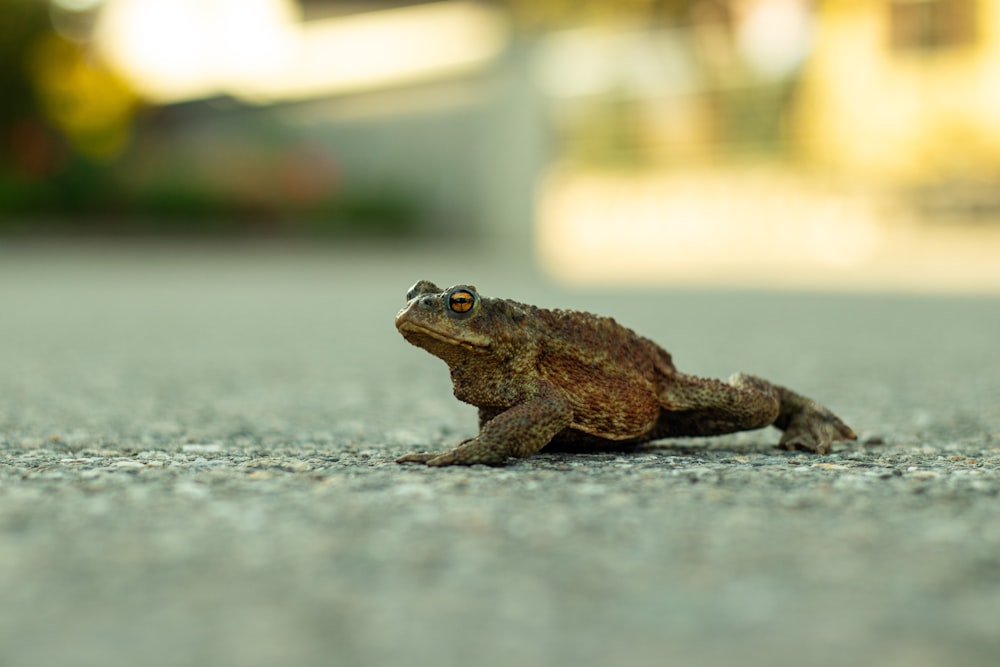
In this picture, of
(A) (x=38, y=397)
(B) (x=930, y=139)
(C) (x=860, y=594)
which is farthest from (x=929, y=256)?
(C) (x=860, y=594)

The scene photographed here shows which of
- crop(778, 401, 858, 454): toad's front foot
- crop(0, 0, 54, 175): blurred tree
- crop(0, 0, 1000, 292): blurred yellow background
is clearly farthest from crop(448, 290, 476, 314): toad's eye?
crop(0, 0, 54, 175): blurred tree

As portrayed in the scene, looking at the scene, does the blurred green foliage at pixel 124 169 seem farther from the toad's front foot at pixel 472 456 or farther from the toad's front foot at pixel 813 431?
the toad's front foot at pixel 472 456

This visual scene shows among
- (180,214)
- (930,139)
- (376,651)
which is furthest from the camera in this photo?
(930,139)

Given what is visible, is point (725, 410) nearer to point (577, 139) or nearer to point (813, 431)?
point (813, 431)

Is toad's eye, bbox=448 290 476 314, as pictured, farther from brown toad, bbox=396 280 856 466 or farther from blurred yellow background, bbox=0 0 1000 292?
blurred yellow background, bbox=0 0 1000 292

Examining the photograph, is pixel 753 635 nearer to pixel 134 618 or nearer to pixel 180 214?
pixel 134 618

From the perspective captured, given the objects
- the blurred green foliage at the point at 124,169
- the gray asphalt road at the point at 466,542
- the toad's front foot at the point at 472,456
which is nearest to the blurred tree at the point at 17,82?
the blurred green foliage at the point at 124,169
